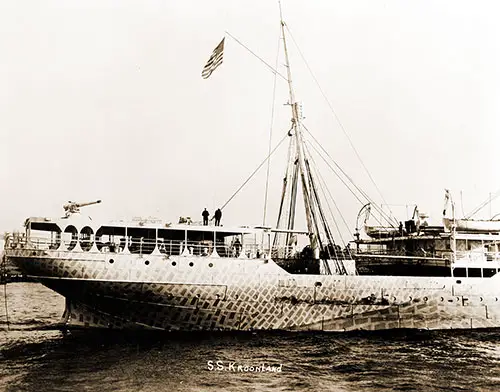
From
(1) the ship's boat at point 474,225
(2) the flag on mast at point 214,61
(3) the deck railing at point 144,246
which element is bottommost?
(3) the deck railing at point 144,246

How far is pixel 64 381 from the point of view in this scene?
52.0 feet

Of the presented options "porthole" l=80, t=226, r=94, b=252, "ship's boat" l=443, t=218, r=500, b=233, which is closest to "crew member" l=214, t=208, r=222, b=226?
"porthole" l=80, t=226, r=94, b=252

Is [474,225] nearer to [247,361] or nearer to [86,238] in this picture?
[247,361]

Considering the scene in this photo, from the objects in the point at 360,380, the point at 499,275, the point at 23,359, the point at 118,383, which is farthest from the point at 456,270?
the point at 23,359

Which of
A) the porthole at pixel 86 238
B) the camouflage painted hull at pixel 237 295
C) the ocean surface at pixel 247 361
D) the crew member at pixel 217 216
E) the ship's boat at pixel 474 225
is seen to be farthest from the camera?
the ship's boat at pixel 474 225

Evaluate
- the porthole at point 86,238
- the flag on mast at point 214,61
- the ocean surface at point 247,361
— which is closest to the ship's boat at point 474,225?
the ocean surface at point 247,361

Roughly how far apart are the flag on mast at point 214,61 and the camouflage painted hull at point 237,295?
8255mm

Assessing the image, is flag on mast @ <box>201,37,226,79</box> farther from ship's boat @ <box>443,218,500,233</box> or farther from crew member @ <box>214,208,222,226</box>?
ship's boat @ <box>443,218,500,233</box>

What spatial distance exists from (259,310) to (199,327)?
274 cm

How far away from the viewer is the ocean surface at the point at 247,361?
16109 mm

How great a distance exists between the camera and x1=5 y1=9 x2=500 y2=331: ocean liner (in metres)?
21.7

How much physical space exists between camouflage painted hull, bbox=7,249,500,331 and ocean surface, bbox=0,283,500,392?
675mm

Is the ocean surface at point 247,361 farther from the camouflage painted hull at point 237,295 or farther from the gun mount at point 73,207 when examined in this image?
the gun mount at point 73,207

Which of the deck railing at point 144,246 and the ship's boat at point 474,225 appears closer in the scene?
the deck railing at point 144,246
